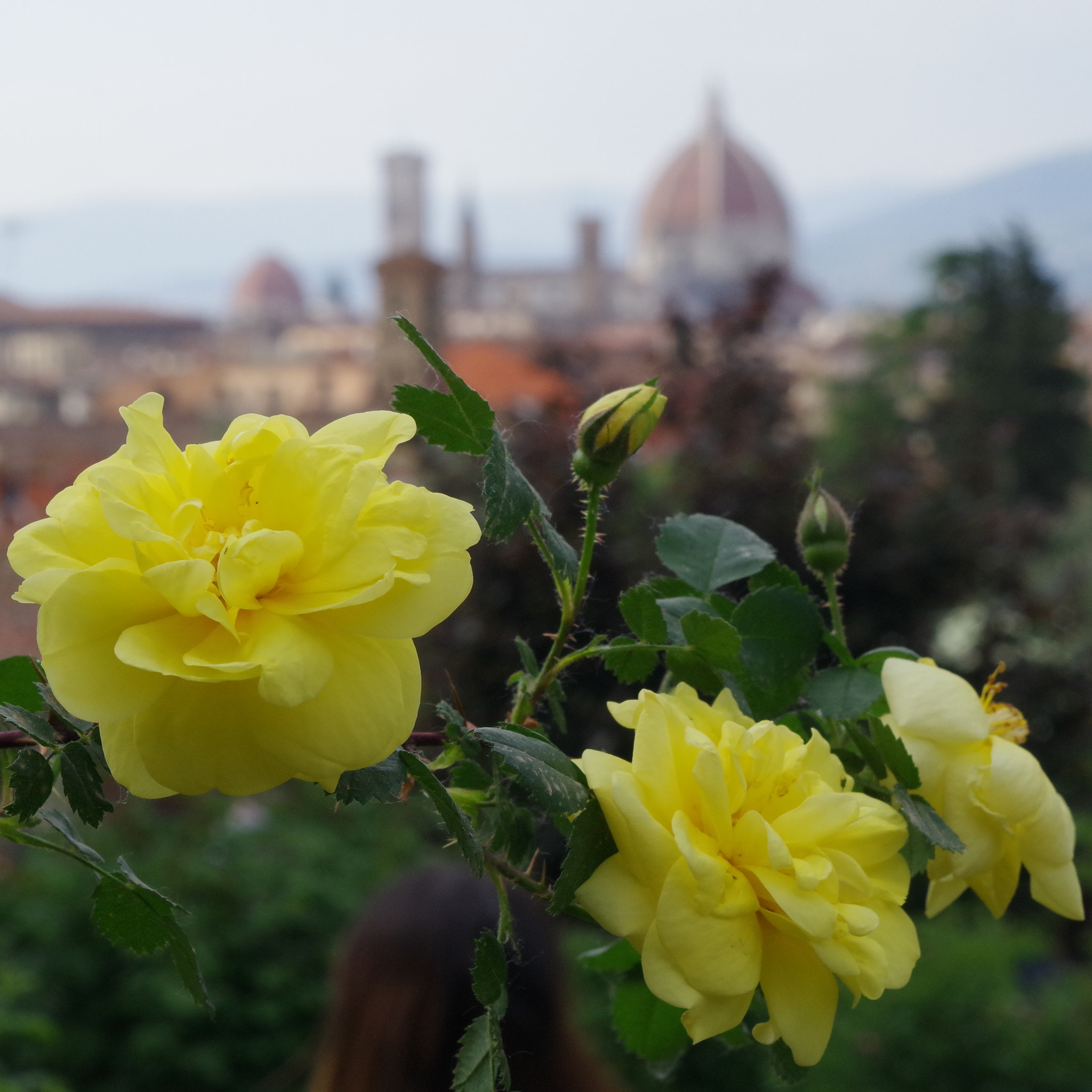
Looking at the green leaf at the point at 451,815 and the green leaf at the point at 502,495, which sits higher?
the green leaf at the point at 502,495

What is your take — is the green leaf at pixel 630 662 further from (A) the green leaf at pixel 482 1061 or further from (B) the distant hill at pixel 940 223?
(B) the distant hill at pixel 940 223

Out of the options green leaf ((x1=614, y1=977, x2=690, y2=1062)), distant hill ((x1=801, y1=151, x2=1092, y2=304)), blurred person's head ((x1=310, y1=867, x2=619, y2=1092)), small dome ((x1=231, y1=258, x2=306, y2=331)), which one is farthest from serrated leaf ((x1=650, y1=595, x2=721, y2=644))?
small dome ((x1=231, y1=258, x2=306, y2=331))

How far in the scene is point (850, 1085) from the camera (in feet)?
6.05

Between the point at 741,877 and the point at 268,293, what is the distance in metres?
32.7

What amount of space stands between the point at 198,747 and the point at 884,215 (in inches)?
2704

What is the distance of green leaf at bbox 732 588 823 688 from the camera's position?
0.96 feet

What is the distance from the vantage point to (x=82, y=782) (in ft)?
0.75

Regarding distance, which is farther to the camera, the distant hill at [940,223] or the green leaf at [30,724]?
the distant hill at [940,223]

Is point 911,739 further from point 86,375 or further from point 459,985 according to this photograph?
point 86,375

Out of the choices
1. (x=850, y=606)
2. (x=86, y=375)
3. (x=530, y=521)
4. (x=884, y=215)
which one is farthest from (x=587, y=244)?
(x=884, y=215)

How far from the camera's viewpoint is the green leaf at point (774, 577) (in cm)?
31

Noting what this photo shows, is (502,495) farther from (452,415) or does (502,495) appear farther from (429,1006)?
(429,1006)

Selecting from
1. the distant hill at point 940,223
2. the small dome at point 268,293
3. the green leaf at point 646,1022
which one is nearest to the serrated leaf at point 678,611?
the green leaf at point 646,1022

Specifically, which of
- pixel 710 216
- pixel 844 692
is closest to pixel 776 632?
pixel 844 692
